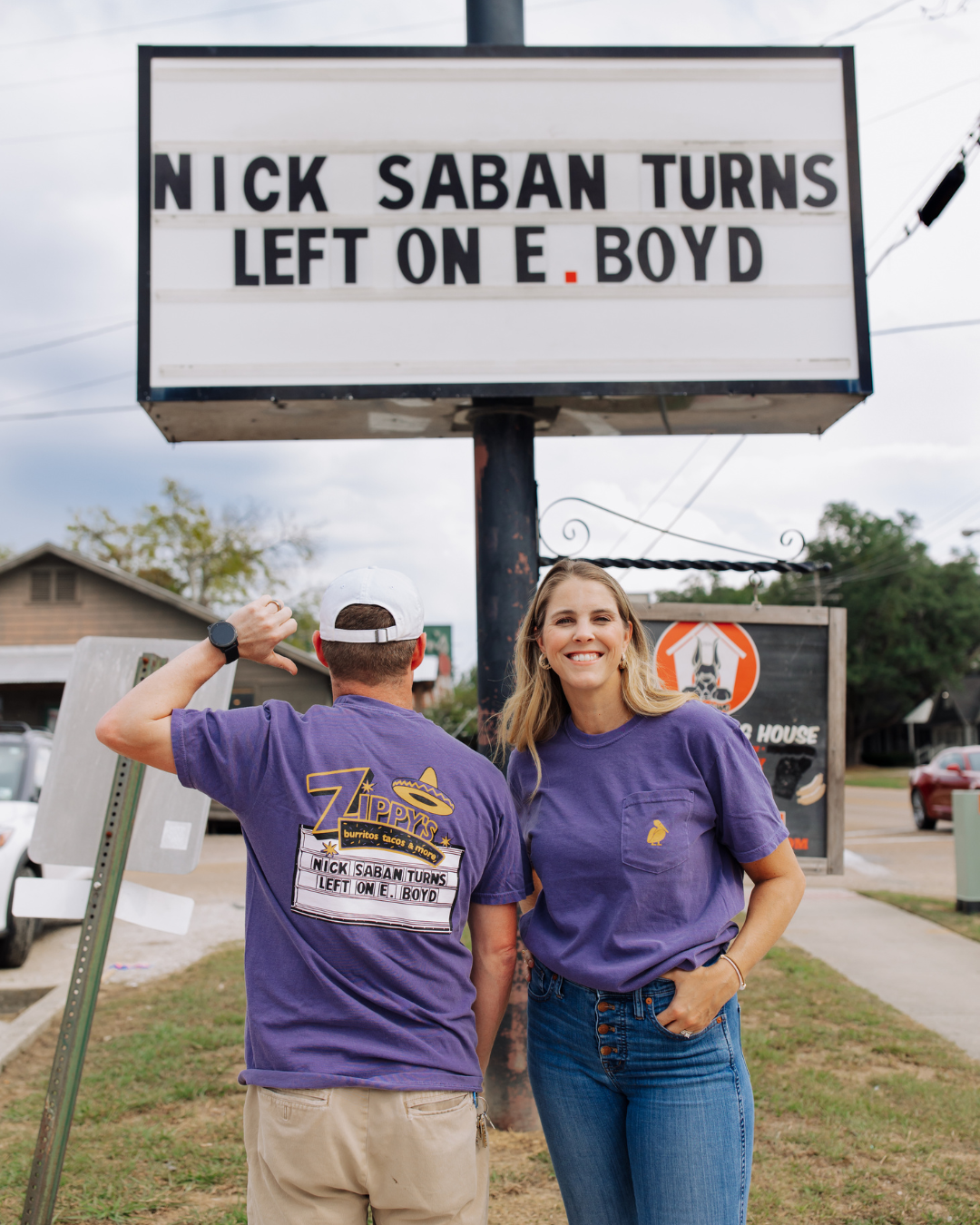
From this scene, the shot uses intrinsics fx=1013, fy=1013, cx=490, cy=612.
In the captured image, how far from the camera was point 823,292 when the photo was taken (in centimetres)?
391

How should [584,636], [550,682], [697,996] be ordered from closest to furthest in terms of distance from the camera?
[697,996], [584,636], [550,682]

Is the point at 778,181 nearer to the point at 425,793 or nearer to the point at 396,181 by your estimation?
the point at 396,181

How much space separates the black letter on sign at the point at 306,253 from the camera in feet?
12.5

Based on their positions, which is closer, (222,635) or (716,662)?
(222,635)

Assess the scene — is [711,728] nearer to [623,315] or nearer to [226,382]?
[623,315]

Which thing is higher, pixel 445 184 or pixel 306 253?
pixel 445 184

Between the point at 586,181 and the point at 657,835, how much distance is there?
2.76 metres

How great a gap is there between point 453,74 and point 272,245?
3.20ft

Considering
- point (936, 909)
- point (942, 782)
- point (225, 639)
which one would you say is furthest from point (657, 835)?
point (942, 782)

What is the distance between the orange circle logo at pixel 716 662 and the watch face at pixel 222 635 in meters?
2.17

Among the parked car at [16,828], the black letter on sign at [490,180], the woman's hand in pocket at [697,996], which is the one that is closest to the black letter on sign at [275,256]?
the black letter on sign at [490,180]

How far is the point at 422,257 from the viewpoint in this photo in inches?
150

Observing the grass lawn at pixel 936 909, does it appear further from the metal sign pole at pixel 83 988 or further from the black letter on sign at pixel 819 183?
the metal sign pole at pixel 83 988

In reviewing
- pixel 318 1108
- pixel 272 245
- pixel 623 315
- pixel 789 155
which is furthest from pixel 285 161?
pixel 318 1108
